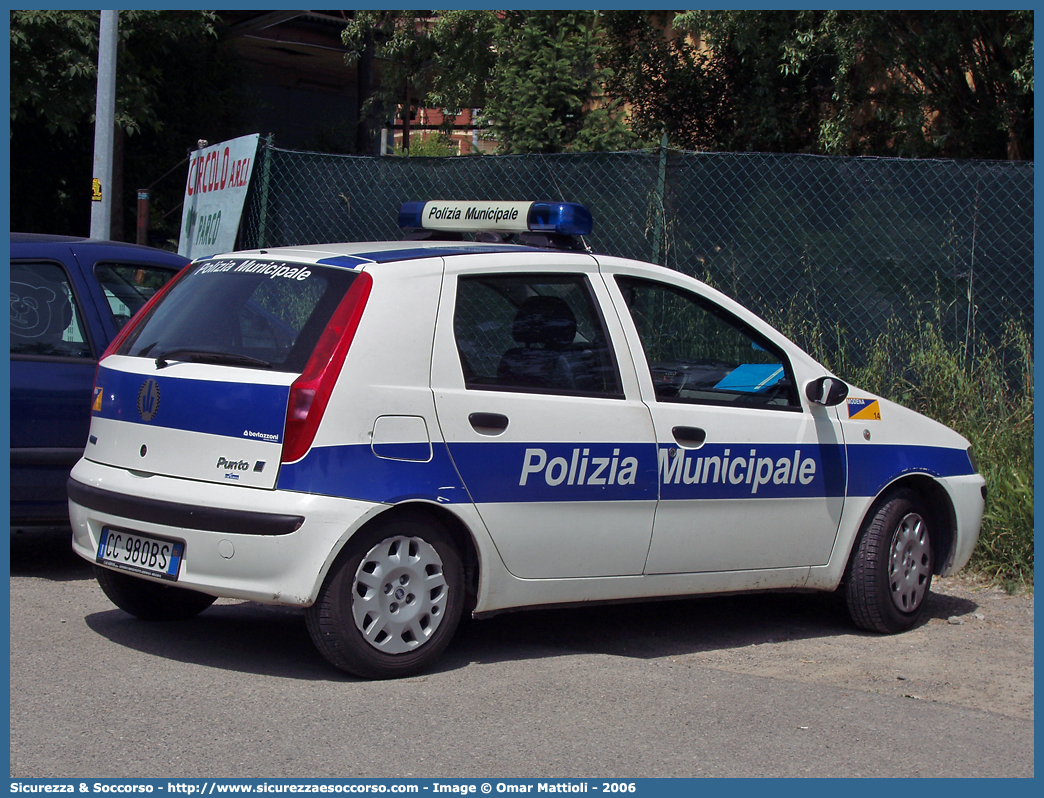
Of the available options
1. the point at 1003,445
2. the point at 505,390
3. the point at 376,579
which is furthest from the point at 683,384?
the point at 1003,445

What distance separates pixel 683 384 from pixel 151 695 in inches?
96.4

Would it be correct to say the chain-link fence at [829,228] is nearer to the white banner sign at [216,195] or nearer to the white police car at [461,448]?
the white banner sign at [216,195]

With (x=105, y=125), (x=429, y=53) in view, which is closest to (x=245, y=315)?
(x=105, y=125)

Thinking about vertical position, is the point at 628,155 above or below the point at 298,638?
above

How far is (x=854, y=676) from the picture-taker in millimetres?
4859

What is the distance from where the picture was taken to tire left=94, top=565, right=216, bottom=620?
16.4ft

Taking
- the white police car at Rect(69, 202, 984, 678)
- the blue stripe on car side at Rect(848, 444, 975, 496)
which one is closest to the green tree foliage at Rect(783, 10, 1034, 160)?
the blue stripe on car side at Rect(848, 444, 975, 496)

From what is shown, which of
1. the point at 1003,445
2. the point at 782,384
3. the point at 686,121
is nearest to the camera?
the point at 782,384

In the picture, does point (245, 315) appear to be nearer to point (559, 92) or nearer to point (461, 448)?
point (461, 448)

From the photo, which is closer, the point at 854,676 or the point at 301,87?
the point at 854,676

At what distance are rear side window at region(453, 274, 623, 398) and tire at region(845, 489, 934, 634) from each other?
151 cm

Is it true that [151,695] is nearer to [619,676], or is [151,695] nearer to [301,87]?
[619,676]

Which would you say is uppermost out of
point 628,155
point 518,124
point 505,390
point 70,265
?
point 518,124

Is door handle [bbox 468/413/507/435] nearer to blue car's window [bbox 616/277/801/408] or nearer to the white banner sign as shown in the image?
blue car's window [bbox 616/277/801/408]
